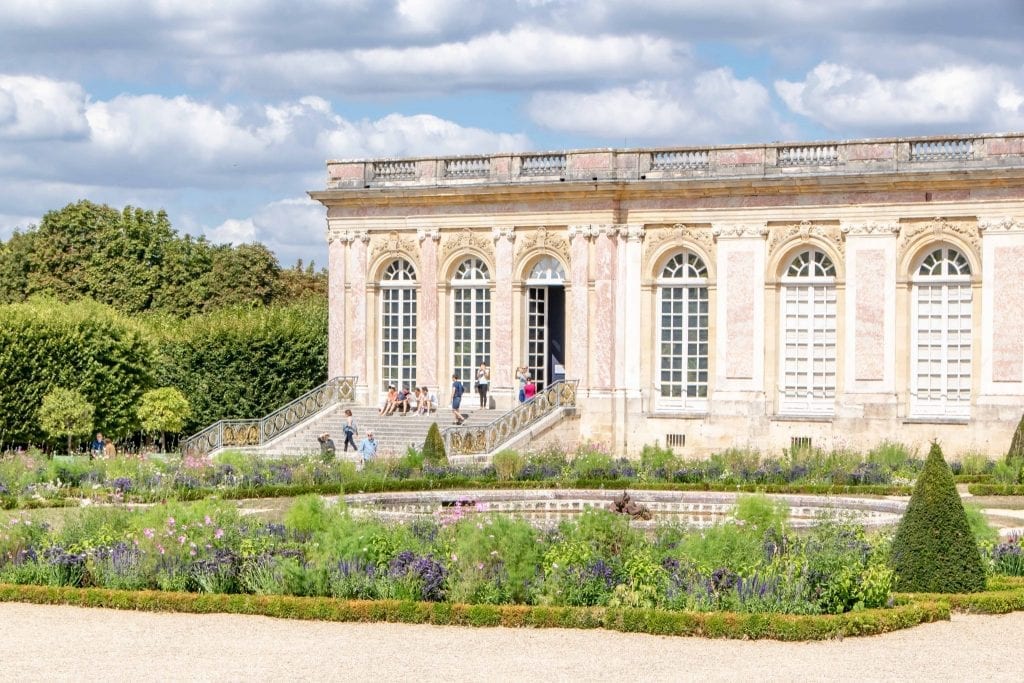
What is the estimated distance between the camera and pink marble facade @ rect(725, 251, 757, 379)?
107 ft

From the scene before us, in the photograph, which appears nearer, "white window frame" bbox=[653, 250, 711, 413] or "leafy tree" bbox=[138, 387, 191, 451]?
"white window frame" bbox=[653, 250, 711, 413]

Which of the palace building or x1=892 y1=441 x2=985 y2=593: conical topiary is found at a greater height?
the palace building

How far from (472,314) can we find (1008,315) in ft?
34.8

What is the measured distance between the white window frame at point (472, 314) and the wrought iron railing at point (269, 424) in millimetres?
2329

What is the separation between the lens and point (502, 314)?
34.5 m

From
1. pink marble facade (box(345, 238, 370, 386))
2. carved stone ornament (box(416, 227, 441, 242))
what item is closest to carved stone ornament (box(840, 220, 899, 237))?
carved stone ornament (box(416, 227, 441, 242))

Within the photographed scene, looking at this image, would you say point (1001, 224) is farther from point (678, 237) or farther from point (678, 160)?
point (678, 160)

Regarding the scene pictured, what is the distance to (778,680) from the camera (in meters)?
11.6

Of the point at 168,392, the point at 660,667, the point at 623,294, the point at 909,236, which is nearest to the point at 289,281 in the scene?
the point at 168,392

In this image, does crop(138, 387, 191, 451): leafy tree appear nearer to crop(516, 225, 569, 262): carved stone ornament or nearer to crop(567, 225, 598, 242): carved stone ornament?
crop(516, 225, 569, 262): carved stone ornament

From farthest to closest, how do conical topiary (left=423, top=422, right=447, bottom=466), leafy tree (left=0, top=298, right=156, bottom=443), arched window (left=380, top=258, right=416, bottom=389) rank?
1. arched window (left=380, top=258, right=416, bottom=389)
2. leafy tree (left=0, top=298, right=156, bottom=443)
3. conical topiary (left=423, top=422, right=447, bottom=466)

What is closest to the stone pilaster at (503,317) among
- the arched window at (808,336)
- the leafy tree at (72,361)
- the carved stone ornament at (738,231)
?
the carved stone ornament at (738,231)

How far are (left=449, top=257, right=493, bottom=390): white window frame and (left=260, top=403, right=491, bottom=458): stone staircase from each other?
96 cm

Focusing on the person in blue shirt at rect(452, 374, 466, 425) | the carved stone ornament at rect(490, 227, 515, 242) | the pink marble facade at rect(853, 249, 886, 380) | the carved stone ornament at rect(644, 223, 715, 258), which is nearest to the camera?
the pink marble facade at rect(853, 249, 886, 380)
